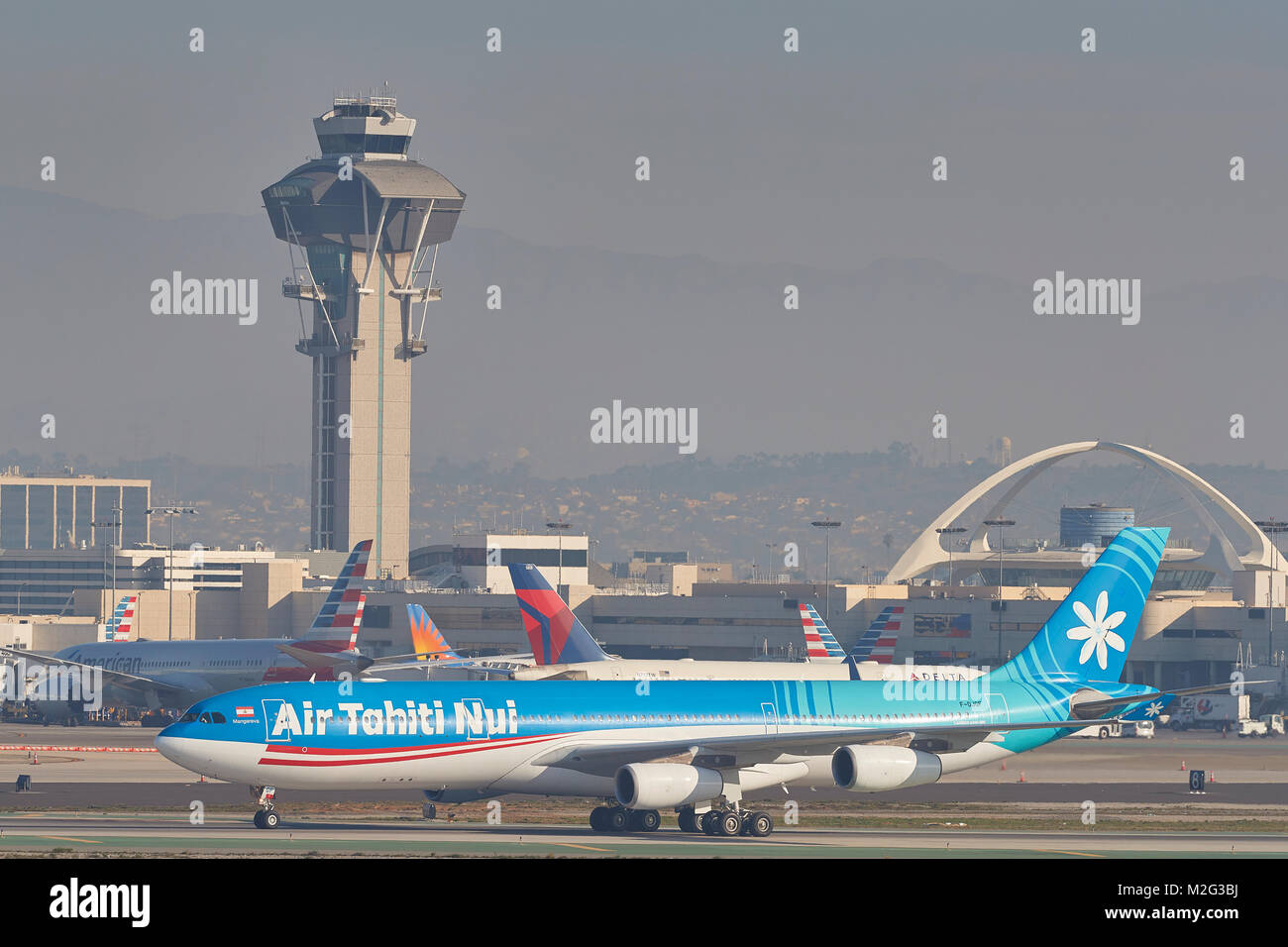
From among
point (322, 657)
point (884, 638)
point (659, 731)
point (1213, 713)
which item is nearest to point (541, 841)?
point (659, 731)

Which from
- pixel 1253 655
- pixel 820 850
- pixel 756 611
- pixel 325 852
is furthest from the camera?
pixel 756 611

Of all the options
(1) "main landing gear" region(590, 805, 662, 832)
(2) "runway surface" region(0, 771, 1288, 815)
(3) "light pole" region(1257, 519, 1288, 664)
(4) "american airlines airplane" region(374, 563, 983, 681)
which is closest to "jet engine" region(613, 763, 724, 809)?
(1) "main landing gear" region(590, 805, 662, 832)

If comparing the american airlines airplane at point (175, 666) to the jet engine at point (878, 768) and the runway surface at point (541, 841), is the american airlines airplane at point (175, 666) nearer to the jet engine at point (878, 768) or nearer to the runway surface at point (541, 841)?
the runway surface at point (541, 841)

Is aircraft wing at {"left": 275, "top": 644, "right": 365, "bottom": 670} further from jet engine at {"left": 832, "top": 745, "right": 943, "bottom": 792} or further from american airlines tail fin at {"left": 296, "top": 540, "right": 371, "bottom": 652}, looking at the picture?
jet engine at {"left": 832, "top": 745, "right": 943, "bottom": 792}

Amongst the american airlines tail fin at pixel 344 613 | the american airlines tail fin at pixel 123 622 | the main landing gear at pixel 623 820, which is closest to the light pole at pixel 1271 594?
the american airlines tail fin at pixel 344 613
